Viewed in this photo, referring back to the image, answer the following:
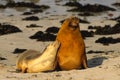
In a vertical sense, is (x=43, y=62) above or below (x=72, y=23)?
below

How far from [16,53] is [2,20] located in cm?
737

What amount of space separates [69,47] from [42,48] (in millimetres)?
5857

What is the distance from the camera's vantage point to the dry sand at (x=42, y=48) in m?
9.00

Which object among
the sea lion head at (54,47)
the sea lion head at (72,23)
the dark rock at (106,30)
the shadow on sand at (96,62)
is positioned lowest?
the dark rock at (106,30)

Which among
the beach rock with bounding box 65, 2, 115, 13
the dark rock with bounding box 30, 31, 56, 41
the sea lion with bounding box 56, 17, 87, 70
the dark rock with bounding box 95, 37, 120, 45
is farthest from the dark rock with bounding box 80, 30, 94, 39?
the sea lion with bounding box 56, 17, 87, 70

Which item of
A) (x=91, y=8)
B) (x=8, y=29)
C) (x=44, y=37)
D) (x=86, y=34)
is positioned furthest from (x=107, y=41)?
(x=91, y=8)

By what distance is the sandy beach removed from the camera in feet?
29.8

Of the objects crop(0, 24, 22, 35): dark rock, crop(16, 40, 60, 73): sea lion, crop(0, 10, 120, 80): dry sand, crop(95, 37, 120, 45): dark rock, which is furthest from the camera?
crop(0, 24, 22, 35): dark rock

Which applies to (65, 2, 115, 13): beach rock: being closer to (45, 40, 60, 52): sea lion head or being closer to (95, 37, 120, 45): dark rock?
(95, 37, 120, 45): dark rock

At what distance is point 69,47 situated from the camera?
997 centimetres

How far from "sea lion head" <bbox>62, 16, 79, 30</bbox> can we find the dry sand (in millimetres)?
929

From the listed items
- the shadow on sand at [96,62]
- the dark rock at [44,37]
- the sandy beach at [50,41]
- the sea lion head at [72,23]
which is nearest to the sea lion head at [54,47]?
the sea lion head at [72,23]

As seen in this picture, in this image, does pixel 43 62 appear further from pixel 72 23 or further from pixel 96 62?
pixel 96 62

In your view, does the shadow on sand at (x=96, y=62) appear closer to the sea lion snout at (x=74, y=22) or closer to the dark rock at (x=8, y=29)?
the sea lion snout at (x=74, y=22)
